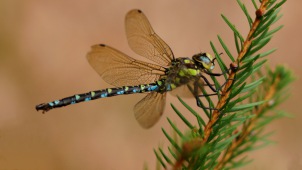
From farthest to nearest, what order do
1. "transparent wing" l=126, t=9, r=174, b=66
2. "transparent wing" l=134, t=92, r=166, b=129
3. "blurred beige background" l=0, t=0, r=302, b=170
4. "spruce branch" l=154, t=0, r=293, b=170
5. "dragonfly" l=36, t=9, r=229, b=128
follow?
1. "blurred beige background" l=0, t=0, r=302, b=170
2. "transparent wing" l=126, t=9, r=174, b=66
3. "dragonfly" l=36, t=9, r=229, b=128
4. "transparent wing" l=134, t=92, r=166, b=129
5. "spruce branch" l=154, t=0, r=293, b=170

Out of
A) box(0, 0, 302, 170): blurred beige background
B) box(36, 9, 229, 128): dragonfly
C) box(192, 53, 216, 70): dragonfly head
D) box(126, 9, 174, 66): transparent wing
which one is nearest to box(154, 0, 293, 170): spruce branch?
box(192, 53, 216, 70): dragonfly head

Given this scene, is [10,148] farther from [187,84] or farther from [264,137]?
[264,137]

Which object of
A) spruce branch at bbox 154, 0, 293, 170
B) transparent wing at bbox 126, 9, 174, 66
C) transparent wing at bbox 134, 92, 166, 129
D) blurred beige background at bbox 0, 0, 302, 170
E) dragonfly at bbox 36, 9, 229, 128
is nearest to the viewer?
spruce branch at bbox 154, 0, 293, 170

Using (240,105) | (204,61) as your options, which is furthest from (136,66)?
(240,105)

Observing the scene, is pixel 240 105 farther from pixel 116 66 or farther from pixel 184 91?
pixel 116 66

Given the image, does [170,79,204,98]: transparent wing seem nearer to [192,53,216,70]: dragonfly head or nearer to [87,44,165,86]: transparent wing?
[192,53,216,70]: dragonfly head

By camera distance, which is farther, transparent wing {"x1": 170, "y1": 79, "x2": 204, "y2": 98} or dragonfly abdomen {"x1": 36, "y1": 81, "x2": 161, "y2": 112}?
dragonfly abdomen {"x1": 36, "y1": 81, "x2": 161, "y2": 112}

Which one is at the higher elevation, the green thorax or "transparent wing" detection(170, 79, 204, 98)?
the green thorax
